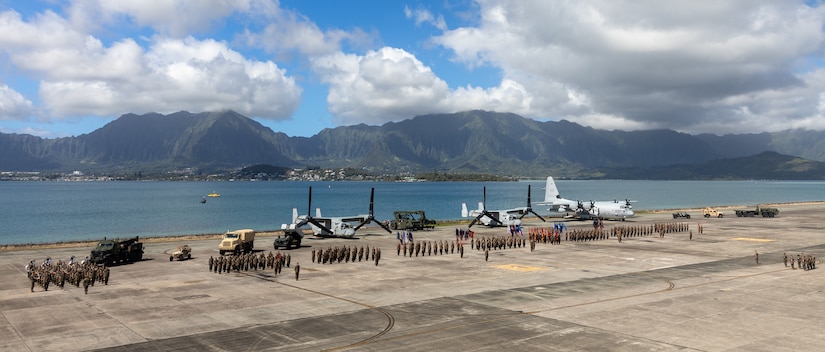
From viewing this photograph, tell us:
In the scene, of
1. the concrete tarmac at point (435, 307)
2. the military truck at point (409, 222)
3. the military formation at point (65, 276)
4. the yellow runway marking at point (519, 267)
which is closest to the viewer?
the concrete tarmac at point (435, 307)

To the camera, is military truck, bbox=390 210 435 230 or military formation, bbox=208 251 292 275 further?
military truck, bbox=390 210 435 230

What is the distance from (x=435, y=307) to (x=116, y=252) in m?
29.6

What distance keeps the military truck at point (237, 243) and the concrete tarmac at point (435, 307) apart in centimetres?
458

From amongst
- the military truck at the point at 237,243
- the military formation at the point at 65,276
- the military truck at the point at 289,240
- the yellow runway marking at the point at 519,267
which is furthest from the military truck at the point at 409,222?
the military formation at the point at 65,276

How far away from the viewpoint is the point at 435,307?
2716 cm

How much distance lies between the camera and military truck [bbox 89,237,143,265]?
137 ft

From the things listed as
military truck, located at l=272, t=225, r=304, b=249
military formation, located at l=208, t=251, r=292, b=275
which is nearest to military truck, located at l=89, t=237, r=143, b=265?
military formation, located at l=208, t=251, r=292, b=275

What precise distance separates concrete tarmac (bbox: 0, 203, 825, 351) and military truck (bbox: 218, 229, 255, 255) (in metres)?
4.58

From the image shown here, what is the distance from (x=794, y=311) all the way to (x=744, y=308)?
2.24m

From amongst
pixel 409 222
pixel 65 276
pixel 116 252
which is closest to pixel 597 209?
pixel 409 222

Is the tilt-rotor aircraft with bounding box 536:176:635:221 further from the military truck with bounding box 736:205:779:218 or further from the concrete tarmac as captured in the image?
the concrete tarmac

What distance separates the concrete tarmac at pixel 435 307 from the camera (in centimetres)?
2116

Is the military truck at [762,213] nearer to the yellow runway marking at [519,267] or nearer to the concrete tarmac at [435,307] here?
the concrete tarmac at [435,307]

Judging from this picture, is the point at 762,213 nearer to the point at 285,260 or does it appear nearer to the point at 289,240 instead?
the point at 289,240
